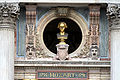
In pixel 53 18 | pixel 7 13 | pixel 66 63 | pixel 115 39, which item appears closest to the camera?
pixel 7 13

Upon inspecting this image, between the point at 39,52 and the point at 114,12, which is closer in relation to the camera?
the point at 114,12

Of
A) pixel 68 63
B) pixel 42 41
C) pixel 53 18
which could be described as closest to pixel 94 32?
pixel 68 63

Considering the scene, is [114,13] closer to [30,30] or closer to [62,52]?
[62,52]

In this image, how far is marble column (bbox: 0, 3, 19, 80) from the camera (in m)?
23.4

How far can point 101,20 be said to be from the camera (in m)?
25.0

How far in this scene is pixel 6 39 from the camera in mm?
23594

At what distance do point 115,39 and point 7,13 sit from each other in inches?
232

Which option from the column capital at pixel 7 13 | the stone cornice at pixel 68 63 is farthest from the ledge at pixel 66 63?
the column capital at pixel 7 13

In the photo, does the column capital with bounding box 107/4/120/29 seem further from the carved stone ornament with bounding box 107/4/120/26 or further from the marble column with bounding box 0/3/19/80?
the marble column with bounding box 0/3/19/80

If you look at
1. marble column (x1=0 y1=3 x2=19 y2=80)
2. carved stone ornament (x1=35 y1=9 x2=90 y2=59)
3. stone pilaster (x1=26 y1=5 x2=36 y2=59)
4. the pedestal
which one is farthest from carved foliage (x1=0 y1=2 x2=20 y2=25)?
the pedestal

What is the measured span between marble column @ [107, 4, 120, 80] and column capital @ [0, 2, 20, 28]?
5035 mm

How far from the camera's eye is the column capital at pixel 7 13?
2356 cm

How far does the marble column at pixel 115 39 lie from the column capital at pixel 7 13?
5.04m

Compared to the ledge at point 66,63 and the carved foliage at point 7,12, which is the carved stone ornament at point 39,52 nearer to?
the ledge at point 66,63
